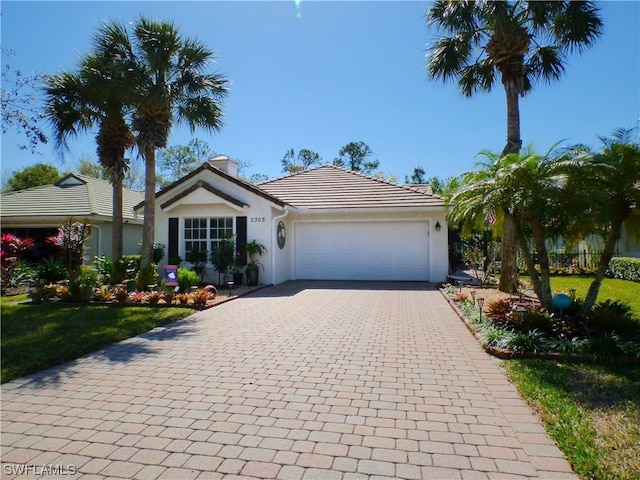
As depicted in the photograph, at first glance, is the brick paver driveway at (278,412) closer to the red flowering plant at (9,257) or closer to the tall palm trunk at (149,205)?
the tall palm trunk at (149,205)

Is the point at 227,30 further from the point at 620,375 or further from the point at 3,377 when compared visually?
the point at 620,375

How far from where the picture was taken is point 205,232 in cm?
1529

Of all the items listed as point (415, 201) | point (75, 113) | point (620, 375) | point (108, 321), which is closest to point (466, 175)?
point (620, 375)

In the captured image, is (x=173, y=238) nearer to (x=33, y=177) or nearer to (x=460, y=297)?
(x=460, y=297)

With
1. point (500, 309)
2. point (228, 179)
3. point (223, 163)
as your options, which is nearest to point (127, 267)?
point (228, 179)

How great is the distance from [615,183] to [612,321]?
245 cm

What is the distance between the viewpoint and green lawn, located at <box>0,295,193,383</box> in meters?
5.71

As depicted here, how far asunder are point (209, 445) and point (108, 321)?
6.16 meters

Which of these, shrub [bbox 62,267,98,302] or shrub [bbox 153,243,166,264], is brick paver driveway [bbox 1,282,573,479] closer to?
shrub [bbox 62,267,98,302]

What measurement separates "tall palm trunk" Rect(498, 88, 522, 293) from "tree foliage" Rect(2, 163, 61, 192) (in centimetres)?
3911

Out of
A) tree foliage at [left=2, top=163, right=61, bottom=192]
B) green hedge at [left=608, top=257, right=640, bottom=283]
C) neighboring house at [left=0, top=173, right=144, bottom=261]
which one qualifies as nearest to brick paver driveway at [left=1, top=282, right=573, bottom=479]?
green hedge at [left=608, top=257, right=640, bottom=283]

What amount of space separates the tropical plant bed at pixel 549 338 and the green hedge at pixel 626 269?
10961 millimetres

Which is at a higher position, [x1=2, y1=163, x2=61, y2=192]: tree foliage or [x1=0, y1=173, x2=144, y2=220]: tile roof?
[x1=2, y1=163, x2=61, y2=192]: tree foliage

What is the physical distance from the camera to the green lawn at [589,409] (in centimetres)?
301
